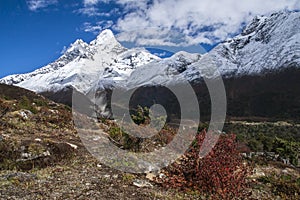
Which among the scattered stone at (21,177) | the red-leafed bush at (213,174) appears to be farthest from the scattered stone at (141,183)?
the scattered stone at (21,177)

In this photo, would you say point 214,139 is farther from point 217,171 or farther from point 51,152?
point 51,152

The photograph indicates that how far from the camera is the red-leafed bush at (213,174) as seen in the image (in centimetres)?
1170

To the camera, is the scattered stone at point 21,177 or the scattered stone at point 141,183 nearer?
the scattered stone at point 21,177

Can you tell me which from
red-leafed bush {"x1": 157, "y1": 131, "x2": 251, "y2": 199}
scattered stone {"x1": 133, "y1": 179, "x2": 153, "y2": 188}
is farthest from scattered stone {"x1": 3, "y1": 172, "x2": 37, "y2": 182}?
red-leafed bush {"x1": 157, "y1": 131, "x2": 251, "y2": 199}

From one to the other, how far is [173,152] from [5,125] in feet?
32.6

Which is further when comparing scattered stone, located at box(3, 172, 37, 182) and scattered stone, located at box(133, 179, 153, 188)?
scattered stone, located at box(133, 179, 153, 188)

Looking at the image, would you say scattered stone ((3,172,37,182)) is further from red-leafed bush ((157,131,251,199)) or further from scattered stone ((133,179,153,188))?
red-leafed bush ((157,131,251,199))

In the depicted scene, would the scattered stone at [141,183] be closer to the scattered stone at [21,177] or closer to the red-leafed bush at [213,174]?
the red-leafed bush at [213,174]

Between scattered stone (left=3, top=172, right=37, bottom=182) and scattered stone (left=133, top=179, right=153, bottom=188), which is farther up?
scattered stone (left=3, top=172, right=37, bottom=182)

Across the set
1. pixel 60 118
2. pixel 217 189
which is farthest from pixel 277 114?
pixel 217 189

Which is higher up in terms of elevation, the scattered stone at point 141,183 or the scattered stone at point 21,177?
the scattered stone at point 21,177

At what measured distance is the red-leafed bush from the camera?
11703 mm

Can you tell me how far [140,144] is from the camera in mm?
17984

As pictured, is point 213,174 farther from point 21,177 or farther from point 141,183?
point 21,177
